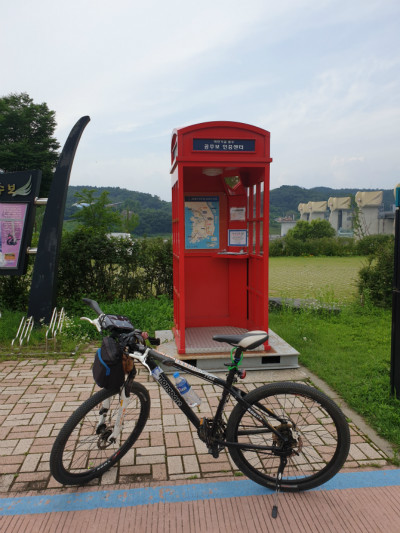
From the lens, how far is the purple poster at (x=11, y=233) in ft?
22.1

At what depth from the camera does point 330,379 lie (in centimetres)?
469

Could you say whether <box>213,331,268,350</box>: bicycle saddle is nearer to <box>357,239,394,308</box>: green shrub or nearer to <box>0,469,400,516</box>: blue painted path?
<box>0,469,400,516</box>: blue painted path

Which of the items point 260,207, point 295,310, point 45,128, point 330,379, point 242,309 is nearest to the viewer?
point 330,379

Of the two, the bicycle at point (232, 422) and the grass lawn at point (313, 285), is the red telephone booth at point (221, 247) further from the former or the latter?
the grass lawn at point (313, 285)

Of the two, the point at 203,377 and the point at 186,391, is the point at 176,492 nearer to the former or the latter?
the point at 186,391

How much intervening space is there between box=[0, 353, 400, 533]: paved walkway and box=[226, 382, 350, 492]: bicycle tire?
106 mm

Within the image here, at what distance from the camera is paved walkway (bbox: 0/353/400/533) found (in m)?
2.53

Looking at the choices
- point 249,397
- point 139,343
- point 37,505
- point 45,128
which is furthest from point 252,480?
point 45,128

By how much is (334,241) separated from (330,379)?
2678 centimetres

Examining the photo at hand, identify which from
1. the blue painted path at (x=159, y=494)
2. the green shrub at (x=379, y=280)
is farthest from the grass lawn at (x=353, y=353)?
the blue painted path at (x=159, y=494)

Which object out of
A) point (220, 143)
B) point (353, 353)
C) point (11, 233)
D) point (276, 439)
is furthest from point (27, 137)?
point (276, 439)

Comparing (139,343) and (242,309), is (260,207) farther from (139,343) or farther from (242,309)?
(139,343)

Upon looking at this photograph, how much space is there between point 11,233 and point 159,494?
17.1ft

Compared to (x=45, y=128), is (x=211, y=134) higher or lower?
lower
